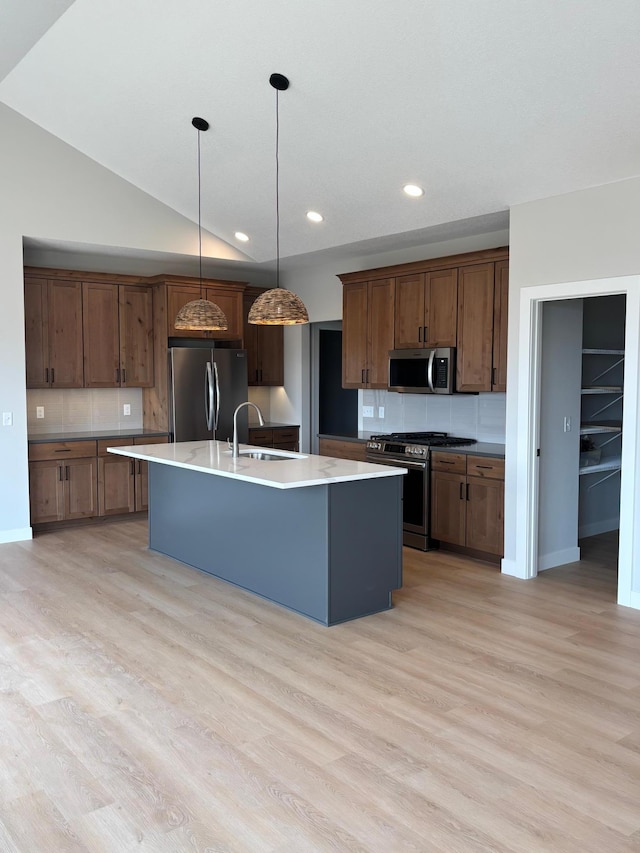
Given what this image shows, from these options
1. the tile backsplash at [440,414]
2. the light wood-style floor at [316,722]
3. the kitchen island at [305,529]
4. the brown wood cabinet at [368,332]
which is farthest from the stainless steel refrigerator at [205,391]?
the light wood-style floor at [316,722]

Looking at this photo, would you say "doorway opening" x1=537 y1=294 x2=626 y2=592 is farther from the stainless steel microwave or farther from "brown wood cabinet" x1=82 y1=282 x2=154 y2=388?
"brown wood cabinet" x1=82 y1=282 x2=154 y2=388

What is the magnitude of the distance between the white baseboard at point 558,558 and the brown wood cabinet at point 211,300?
A: 4.06 meters

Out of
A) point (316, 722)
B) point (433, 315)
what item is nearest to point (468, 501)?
point (433, 315)

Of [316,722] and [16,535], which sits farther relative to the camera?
[16,535]

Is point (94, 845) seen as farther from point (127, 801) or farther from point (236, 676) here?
point (236, 676)

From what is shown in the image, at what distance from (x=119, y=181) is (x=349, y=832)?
19.5ft

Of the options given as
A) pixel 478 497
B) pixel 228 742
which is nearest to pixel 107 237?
pixel 478 497

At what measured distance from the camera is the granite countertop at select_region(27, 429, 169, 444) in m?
6.63

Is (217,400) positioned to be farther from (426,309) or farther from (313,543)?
(313,543)

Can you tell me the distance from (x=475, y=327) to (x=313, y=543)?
245 cm

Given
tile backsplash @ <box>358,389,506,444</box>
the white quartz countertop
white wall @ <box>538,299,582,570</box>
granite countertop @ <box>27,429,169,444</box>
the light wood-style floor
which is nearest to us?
the light wood-style floor

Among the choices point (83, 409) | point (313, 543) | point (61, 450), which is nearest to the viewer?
point (313, 543)

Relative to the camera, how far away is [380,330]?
6.62 metres

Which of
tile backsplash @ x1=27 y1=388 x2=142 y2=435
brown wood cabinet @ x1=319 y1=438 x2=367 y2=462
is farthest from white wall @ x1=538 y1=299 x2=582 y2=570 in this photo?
tile backsplash @ x1=27 y1=388 x2=142 y2=435
